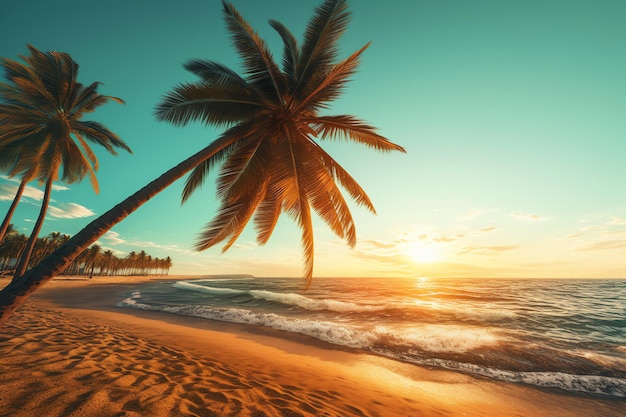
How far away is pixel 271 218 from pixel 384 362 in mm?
6367

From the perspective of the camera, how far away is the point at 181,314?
15.8 meters

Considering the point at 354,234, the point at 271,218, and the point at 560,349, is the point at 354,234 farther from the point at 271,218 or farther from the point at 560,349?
the point at 560,349

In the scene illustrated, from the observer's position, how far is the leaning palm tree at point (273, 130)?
6.70 meters

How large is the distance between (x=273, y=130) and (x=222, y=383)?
6.71 m

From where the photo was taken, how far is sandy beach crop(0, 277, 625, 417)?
370 cm

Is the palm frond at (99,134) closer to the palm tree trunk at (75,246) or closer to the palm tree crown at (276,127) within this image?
the palm tree crown at (276,127)

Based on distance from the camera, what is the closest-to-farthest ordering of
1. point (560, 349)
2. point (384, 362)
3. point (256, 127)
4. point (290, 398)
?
point (290, 398), point (256, 127), point (384, 362), point (560, 349)

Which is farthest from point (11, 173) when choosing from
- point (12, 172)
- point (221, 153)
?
point (221, 153)

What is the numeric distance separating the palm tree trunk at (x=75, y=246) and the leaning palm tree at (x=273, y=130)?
51mm

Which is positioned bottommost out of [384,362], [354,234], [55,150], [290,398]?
[384,362]

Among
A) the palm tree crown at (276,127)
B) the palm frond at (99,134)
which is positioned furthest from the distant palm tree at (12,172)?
the palm tree crown at (276,127)

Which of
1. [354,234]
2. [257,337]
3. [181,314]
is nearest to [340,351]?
[257,337]

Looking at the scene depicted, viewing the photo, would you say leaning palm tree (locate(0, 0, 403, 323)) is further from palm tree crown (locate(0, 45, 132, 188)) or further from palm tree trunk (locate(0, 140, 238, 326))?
palm tree crown (locate(0, 45, 132, 188))

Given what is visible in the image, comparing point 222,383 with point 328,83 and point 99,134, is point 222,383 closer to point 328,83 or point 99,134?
point 328,83
